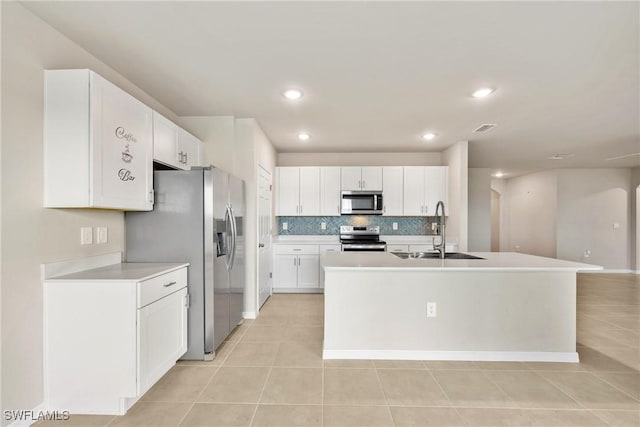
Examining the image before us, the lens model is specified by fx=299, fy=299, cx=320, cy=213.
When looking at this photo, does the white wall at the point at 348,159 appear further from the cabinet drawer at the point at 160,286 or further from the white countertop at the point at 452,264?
the cabinet drawer at the point at 160,286

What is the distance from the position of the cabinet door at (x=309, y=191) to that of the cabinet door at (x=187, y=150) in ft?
7.10

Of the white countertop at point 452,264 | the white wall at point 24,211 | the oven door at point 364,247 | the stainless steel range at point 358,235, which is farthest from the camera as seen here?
the stainless steel range at point 358,235

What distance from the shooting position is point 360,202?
17.1 ft

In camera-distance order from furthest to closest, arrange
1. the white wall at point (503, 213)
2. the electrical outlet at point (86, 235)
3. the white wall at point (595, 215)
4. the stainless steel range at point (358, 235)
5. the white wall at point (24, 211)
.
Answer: the white wall at point (503, 213) → the white wall at point (595, 215) → the stainless steel range at point (358, 235) → the electrical outlet at point (86, 235) → the white wall at point (24, 211)

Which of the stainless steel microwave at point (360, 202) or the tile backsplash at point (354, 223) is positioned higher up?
the stainless steel microwave at point (360, 202)

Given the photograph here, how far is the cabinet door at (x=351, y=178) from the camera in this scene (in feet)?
17.2

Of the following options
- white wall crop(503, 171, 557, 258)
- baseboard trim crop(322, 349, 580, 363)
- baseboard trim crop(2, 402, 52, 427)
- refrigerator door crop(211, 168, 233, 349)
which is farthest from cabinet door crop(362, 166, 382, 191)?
white wall crop(503, 171, 557, 258)

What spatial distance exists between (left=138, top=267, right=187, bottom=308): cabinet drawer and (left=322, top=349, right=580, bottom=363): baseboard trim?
1.39 meters

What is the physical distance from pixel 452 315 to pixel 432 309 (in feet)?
0.60

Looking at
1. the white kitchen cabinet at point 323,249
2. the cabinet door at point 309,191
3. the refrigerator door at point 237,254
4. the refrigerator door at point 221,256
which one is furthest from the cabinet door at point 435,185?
the refrigerator door at point 221,256

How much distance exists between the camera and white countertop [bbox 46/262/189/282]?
1.92m

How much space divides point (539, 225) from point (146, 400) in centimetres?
890

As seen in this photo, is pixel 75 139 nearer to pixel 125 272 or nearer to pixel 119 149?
pixel 119 149

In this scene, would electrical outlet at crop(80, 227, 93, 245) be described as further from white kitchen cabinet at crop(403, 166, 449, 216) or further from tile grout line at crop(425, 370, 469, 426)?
white kitchen cabinet at crop(403, 166, 449, 216)
